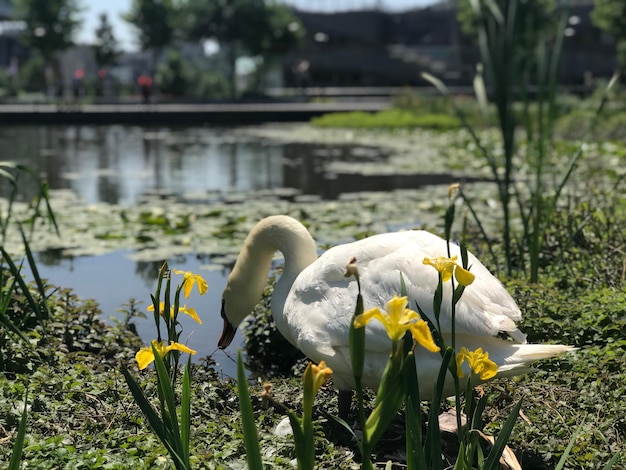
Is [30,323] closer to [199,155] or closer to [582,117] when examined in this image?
[199,155]

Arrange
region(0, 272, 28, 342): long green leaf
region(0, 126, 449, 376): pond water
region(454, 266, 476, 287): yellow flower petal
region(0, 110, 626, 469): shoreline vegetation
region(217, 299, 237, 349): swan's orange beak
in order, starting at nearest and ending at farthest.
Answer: region(454, 266, 476, 287): yellow flower petal → region(0, 110, 626, 469): shoreline vegetation → region(0, 272, 28, 342): long green leaf → region(217, 299, 237, 349): swan's orange beak → region(0, 126, 449, 376): pond water

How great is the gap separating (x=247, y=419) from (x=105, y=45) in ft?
136

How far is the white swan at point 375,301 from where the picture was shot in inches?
106

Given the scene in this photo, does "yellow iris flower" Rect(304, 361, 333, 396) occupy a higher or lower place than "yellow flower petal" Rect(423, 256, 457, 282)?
lower

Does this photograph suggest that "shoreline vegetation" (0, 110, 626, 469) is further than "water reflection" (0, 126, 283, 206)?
No

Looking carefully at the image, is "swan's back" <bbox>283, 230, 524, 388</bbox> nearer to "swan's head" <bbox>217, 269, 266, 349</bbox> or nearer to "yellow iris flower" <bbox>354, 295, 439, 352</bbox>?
"swan's head" <bbox>217, 269, 266, 349</bbox>

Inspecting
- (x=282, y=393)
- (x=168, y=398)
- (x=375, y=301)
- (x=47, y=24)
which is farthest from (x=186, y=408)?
(x=47, y=24)

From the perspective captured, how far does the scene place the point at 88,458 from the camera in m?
2.51

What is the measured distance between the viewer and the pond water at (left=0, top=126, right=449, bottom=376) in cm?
554

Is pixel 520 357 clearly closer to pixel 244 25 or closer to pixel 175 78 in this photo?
pixel 175 78

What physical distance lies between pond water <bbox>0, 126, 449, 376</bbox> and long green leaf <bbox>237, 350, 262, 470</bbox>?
1513mm

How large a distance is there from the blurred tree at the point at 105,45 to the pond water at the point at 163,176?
786 inches

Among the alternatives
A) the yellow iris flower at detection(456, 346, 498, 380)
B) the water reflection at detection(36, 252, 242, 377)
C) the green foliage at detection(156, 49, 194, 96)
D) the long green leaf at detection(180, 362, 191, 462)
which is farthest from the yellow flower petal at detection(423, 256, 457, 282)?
the green foliage at detection(156, 49, 194, 96)

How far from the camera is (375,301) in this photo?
2895 mm
